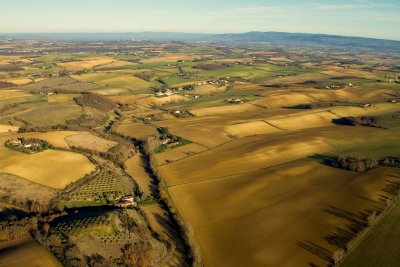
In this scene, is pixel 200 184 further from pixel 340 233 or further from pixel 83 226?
pixel 340 233

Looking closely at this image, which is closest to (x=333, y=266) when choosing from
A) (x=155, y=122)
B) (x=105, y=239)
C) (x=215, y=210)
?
(x=215, y=210)

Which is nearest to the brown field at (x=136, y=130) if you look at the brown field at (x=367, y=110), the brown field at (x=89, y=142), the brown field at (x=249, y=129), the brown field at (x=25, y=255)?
the brown field at (x=89, y=142)

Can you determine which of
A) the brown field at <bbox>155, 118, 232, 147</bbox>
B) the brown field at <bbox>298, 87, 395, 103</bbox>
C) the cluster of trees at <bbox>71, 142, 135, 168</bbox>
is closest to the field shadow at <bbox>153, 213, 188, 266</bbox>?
the cluster of trees at <bbox>71, 142, 135, 168</bbox>

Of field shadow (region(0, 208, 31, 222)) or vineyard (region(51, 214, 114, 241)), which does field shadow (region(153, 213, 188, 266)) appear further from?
field shadow (region(0, 208, 31, 222))

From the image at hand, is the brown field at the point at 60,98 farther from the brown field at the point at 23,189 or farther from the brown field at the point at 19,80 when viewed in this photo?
the brown field at the point at 23,189

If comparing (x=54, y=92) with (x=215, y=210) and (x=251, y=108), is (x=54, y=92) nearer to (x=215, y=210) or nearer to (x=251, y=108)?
(x=251, y=108)

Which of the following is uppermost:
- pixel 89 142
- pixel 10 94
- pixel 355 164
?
pixel 355 164

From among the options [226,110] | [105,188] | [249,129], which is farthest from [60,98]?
[105,188]
